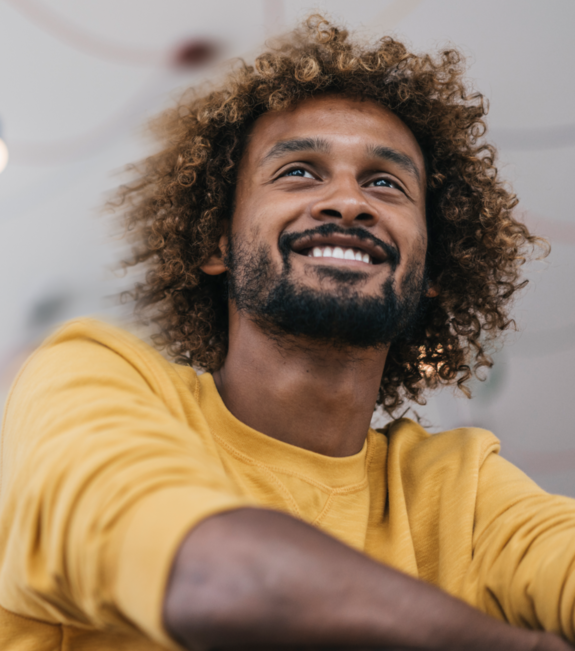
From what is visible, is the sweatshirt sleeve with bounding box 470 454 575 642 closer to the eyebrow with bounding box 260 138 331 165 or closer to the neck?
the neck

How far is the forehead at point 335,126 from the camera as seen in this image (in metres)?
1.54

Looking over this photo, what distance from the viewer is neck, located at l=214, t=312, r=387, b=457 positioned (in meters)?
1.37

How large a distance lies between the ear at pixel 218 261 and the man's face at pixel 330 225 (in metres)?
0.07

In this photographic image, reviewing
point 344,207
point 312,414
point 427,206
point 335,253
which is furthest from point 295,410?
point 427,206

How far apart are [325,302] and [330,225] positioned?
20 cm

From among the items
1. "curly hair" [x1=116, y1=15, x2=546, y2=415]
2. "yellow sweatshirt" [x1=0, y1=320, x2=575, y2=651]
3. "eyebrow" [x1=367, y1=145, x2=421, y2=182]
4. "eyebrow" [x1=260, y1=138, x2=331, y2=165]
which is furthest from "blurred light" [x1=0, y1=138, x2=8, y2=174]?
"eyebrow" [x1=367, y1=145, x2=421, y2=182]

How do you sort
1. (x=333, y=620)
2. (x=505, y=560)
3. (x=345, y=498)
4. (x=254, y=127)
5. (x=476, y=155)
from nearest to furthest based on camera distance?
(x=333, y=620) < (x=505, y=560) < (x=345, y=498) < (x=254, y=127) < (x=476, y=155)

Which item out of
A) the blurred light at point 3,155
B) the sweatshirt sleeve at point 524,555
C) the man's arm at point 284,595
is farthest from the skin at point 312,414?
the blurred light at point 3,155

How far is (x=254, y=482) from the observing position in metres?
1.23

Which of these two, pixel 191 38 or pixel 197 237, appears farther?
pixel 191 38

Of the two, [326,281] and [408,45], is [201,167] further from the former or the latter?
[408,45]

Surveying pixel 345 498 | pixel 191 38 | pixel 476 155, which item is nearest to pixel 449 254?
pixel 476 155

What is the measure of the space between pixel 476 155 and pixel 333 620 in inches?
67.5

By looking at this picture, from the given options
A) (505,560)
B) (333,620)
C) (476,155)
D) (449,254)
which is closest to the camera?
(333,620)
